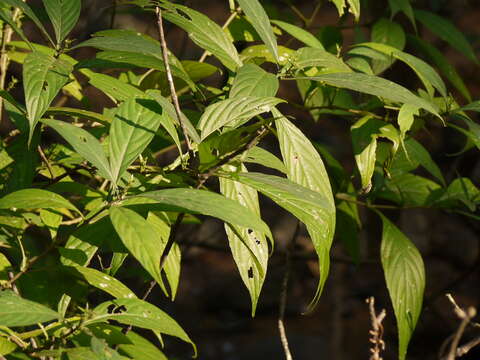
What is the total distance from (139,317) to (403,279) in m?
0.65

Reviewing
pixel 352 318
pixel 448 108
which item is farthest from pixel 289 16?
pixel 352 318

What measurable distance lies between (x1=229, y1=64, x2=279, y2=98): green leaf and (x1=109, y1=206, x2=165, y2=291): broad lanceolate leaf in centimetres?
26

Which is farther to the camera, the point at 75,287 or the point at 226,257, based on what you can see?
the point at 226,257

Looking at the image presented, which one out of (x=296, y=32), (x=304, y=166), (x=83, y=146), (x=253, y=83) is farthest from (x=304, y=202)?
(x=296, y=32)

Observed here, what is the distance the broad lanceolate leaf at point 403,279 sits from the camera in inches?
53.1

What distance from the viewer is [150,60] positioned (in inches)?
44.3

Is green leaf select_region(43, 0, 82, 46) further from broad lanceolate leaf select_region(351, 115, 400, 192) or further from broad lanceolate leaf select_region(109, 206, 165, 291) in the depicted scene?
broad lanceolate leaf select_region(351, 115, 400, 192)

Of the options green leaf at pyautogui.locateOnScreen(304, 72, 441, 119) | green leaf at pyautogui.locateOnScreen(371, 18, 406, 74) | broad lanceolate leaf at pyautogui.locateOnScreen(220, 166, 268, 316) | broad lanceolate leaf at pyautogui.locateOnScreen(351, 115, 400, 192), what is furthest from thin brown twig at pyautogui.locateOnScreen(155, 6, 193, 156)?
green leaf at pyautogui.locateOnScreen(371, 18, 406, 74)

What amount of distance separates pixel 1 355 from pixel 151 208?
28 centimetres

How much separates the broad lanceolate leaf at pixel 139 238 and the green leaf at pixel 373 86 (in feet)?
1.14

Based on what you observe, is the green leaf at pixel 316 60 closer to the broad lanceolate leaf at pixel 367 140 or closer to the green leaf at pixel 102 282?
the broad lanceolate leaf at pixel 367 140

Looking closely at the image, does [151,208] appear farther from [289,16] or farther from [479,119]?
[479,119]

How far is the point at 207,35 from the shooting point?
116 centimetres

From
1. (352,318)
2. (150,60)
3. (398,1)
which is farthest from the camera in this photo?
(352,318)
